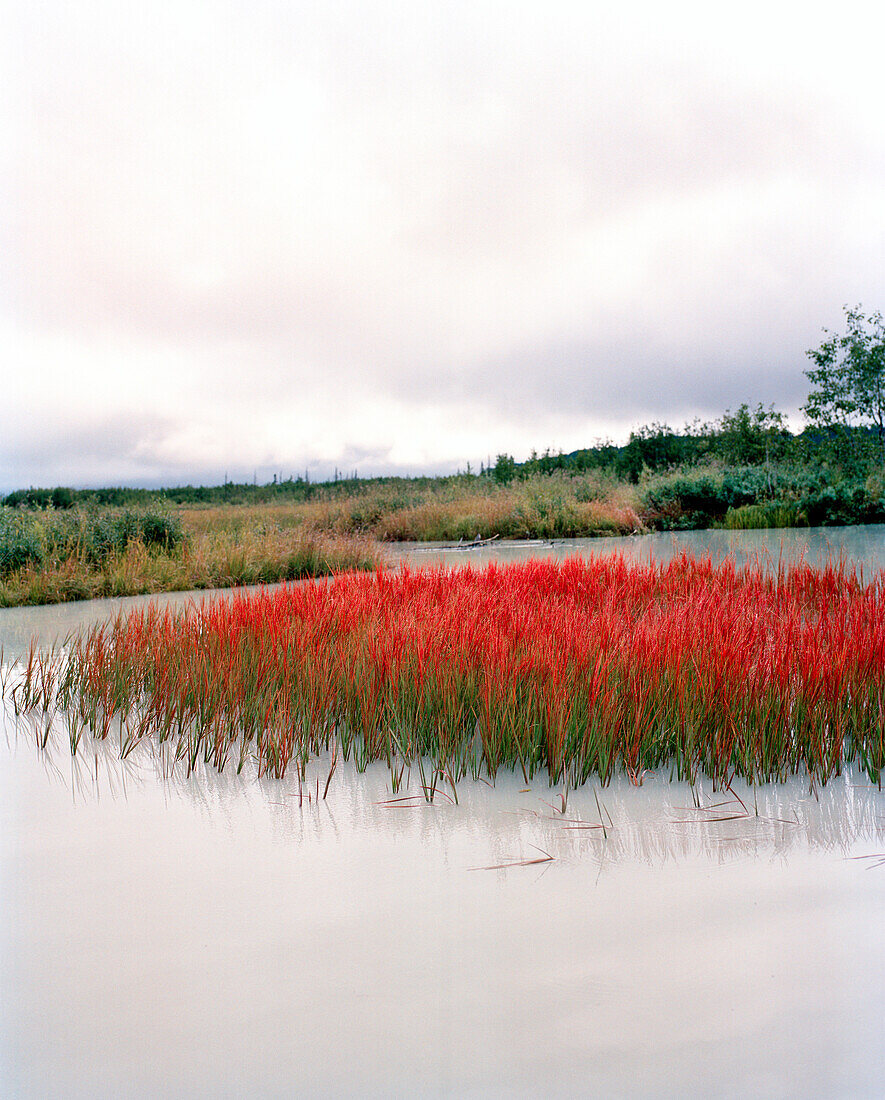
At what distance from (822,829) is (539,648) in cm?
143

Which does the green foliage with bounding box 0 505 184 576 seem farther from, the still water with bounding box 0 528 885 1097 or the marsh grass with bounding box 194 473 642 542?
the still water with bounding box 0 528 885 1097

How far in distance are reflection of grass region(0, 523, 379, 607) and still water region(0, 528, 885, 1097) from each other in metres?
5.85

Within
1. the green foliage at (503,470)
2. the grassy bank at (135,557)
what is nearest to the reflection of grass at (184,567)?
the grassy bank at (135,557)

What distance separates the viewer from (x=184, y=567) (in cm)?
965

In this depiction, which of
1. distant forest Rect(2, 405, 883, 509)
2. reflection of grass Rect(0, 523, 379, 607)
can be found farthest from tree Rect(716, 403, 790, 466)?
reflection of grass Rect(0, 523, 379, 607)

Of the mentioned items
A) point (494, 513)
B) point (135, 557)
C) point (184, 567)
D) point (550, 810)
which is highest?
point (494, 513)

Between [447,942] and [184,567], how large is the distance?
27.5 feet

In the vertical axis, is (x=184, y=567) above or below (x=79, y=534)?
below

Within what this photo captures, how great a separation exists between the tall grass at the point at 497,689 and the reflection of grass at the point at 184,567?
13.0ft

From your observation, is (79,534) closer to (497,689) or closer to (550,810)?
(497,689)

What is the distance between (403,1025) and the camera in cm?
167

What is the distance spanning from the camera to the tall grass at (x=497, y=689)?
10.3 feet

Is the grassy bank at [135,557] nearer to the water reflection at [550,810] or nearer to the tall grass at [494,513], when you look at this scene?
the tall grass at [494,513]

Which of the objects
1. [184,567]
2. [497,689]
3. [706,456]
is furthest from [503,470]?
[497,689]
